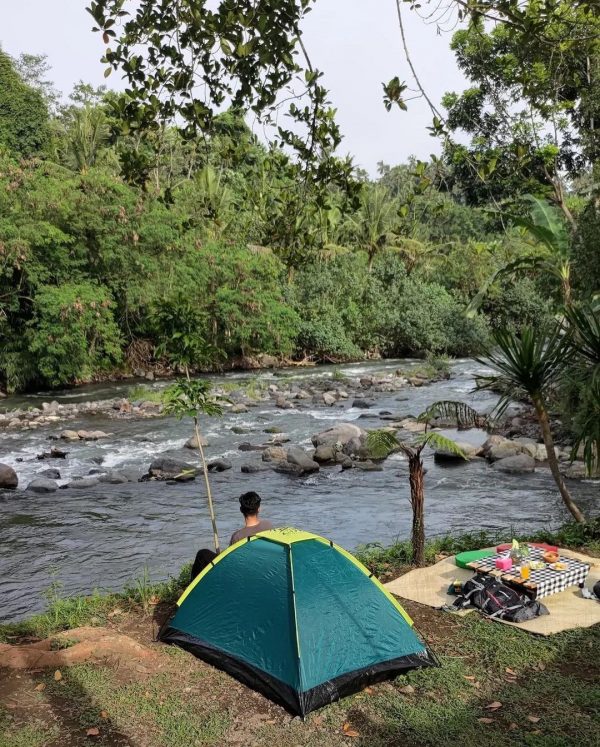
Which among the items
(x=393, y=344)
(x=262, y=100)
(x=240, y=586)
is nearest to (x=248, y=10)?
(x=262, y=100)

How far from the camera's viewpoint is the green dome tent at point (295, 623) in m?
4.88

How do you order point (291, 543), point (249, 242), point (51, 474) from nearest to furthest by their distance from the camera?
point (291, 543)
point (51, 474)
point (249, 242)

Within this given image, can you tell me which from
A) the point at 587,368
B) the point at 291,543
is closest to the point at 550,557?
the point at 587,368

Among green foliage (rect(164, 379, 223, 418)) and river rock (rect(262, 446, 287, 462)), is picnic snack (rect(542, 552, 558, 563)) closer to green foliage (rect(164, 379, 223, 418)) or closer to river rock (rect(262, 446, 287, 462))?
green foliage (rect(164, 379, 223, 418))

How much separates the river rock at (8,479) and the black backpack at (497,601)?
9229 millimetres

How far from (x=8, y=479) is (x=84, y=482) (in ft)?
4.37

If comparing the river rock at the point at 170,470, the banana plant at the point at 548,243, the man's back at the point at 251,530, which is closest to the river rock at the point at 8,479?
Answer: the river rock at the point at 170,470

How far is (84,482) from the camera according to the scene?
12883mm

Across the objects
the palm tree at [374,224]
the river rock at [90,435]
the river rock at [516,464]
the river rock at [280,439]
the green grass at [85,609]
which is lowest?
the river rock at [516,464]

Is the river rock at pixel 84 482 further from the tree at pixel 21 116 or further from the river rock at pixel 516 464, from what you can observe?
the tree at pixel 21 116

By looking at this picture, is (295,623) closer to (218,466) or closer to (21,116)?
Answer: (218,466)

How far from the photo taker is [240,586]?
5.51 m

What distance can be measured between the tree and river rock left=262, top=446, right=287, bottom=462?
2557 cm

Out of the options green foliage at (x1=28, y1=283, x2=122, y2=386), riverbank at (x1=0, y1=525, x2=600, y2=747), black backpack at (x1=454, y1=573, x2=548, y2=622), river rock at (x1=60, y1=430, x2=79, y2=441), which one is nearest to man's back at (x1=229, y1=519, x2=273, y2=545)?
riverbank at (x1=0, y1=525, x2=600, y2=747)
